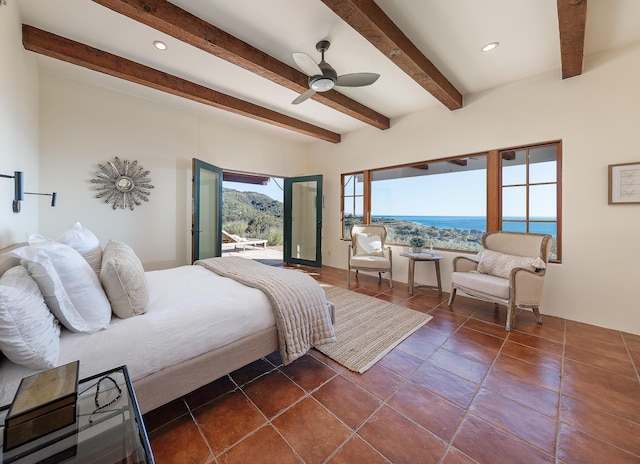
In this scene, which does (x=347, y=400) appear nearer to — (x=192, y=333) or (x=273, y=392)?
(x=273, y=392)

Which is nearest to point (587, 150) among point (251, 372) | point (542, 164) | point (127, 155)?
point (542, 164)

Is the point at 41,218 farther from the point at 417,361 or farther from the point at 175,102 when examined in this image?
the point at 417,361

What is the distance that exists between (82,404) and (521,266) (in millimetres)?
3662

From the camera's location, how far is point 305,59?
2.23m

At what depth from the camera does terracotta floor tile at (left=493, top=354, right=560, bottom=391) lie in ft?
5.91

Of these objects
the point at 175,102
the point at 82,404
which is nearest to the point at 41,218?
the point at 175,102

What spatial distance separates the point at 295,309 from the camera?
6.13 ft

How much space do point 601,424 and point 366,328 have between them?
1628 millimetres

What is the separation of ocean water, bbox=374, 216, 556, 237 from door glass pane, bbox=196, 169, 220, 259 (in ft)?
10.1

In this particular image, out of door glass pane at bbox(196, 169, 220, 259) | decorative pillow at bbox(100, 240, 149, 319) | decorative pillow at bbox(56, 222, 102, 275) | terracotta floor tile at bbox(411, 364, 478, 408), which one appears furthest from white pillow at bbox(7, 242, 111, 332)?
door glass pane at bbox(196, 169, 220, 259)

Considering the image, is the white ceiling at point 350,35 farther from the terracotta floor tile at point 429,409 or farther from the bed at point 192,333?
the terracotta floor tile at point 429,409

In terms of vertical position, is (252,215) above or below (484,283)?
above

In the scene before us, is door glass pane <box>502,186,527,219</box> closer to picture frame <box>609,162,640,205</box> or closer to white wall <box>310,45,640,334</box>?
white wall <box>310,45,640,334</box>

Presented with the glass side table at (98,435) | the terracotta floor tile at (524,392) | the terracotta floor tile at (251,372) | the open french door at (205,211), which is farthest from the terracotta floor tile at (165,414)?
Answer: the open french door at (205,211)
